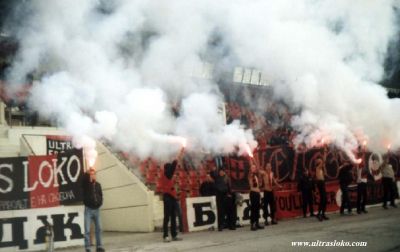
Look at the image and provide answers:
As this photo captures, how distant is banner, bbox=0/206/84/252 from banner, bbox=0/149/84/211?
0.25m

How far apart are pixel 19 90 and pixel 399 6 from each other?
11.5 metres

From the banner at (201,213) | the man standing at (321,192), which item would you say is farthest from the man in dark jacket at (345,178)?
the banner at (201,213)

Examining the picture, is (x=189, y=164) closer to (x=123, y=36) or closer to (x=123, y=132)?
(x=123, y=132)

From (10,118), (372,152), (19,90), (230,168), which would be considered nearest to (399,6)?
(372,152)

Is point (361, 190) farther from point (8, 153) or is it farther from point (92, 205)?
point (8, 153)

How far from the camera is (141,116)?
1109 centimetres

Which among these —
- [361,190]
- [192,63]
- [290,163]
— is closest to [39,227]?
[192,63]

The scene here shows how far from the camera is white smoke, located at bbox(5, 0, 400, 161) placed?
10.5 m

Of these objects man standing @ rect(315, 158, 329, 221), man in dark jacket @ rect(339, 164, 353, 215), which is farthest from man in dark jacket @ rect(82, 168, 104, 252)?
man in dark jacket @ rect(339, 164, 353, 215)

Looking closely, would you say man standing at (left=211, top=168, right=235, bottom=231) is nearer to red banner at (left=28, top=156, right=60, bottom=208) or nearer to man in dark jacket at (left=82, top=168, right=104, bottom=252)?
man in dark jacket at (left=82, top=168, right=104, bottom=252)

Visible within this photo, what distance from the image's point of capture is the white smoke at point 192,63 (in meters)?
10.5

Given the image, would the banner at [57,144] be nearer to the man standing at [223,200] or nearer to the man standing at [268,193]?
the man standing at [223,200]

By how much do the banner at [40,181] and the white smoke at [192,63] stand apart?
982 millimetres

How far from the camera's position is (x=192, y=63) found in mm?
13031
